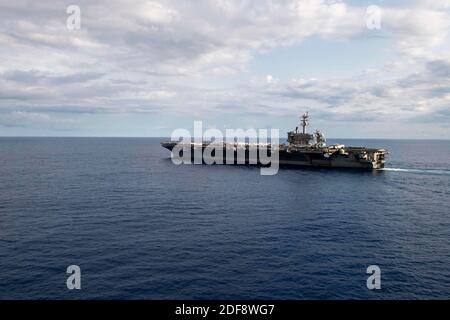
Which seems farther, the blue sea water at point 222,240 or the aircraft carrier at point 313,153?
the aircraft carrier at point 313,153

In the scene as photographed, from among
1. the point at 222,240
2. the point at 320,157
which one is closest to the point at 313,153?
the point at 320,157

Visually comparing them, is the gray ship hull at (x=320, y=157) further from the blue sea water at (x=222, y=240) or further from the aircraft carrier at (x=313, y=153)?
the blue sea water at (x=222, y=240)

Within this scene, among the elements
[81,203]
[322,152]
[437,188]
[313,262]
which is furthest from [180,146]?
[313,262]

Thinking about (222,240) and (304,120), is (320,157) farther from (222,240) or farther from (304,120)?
(222,240)

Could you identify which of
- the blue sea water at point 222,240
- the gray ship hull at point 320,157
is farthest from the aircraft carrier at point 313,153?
the blue sea water at point 222,240

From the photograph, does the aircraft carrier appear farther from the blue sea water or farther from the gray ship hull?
the blue sea water

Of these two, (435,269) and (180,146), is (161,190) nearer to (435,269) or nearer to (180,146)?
(435,269)
